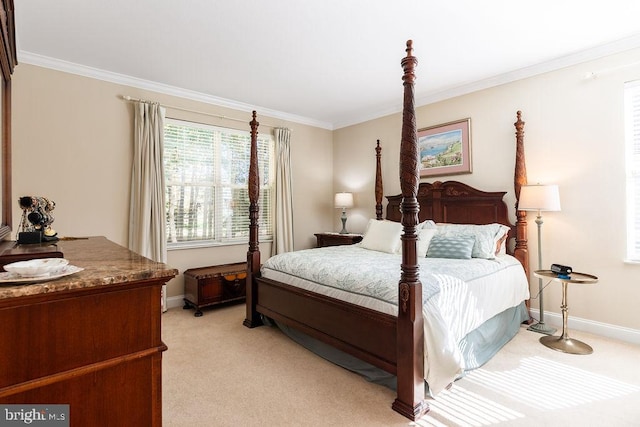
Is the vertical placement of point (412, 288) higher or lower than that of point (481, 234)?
lower

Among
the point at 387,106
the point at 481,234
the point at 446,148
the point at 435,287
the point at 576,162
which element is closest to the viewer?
the point at 435,287

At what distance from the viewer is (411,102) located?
2.04 metres

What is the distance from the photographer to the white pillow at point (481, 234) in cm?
313

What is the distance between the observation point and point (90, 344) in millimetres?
1045

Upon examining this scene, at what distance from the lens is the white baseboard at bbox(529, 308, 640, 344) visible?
288cm

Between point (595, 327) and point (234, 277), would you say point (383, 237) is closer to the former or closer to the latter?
point (234, 277)

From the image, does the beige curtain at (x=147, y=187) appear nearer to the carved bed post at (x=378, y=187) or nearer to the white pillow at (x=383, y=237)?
the white pillow at (x=383, y=237)

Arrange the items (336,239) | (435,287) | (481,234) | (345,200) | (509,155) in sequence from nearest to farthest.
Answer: (435,287) < (481,234) < (509,155) < (336,239) < (345,200)

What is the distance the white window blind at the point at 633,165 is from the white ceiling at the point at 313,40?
1.56ft

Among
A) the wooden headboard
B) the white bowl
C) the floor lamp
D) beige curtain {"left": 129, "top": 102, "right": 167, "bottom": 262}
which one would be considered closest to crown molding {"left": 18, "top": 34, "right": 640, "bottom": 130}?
beige curtain {"left": 129, "top": 102, "right": 167, "bottom": 262}

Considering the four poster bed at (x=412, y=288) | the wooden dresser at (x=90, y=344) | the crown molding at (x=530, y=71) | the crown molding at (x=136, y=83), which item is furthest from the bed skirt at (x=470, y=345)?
A: the crown molding at (x=136, y=83)

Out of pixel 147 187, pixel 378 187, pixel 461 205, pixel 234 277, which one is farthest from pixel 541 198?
pixel 147 187

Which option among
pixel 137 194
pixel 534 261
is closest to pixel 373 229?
pixel 534 261

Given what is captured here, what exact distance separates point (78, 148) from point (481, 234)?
14.2 feet
